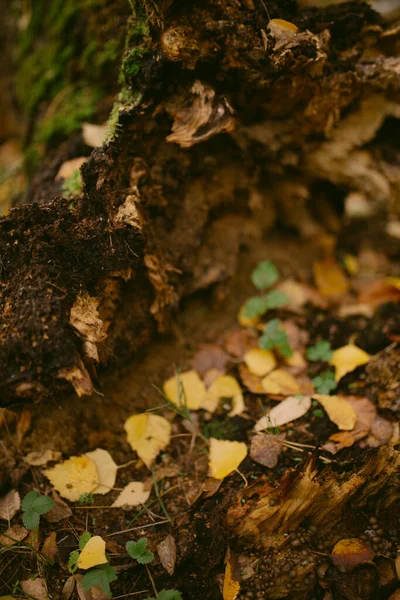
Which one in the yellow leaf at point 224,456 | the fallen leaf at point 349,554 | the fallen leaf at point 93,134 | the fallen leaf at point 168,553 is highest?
the fallen leaf at point 93,134

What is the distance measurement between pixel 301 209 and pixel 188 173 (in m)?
1.02

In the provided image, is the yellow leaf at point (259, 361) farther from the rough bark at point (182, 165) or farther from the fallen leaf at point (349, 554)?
the fallen leaf at point (349, 554)

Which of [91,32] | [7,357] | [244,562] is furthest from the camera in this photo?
[91,32]

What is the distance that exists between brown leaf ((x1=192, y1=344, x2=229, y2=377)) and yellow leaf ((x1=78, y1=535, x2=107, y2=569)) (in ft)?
3.35

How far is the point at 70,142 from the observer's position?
2.55 meters

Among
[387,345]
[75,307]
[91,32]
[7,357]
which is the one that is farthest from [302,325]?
[91,32]

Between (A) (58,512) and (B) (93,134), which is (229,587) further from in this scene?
(B) (93,134)

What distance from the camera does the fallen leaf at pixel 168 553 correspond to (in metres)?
1.74

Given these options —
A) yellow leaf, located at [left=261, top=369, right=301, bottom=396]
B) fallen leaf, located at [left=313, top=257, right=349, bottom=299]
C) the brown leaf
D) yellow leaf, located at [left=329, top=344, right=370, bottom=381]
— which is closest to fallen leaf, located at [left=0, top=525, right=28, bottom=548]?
the brown leaf

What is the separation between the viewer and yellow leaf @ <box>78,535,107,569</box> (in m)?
1.71

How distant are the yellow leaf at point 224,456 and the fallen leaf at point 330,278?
1417 mm

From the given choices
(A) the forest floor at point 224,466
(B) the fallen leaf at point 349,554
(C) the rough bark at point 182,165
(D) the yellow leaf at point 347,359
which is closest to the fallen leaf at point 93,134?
(C) the rough bark at point 182,165

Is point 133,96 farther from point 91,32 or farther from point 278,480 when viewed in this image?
point 278,480

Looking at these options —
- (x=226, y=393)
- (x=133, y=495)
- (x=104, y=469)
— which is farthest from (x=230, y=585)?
(x=226, y=393)
